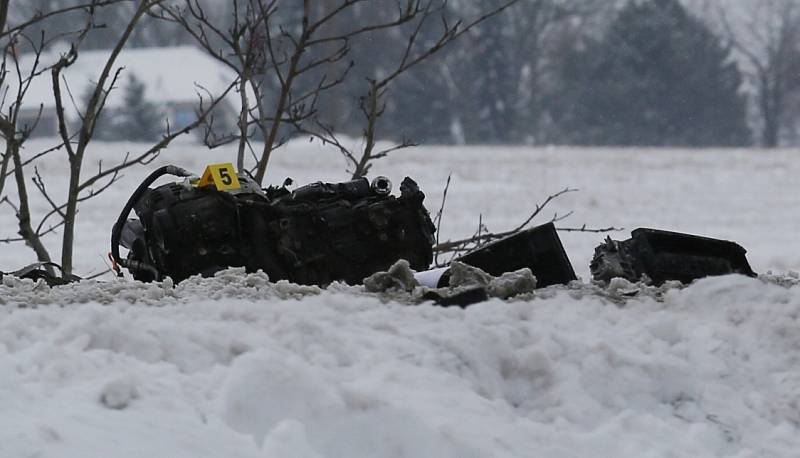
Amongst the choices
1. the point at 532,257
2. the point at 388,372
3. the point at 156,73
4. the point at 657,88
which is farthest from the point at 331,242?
the point at 156,73

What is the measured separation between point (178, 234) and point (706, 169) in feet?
86.0

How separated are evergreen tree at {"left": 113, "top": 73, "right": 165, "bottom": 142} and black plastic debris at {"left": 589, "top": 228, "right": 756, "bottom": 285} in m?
38.7

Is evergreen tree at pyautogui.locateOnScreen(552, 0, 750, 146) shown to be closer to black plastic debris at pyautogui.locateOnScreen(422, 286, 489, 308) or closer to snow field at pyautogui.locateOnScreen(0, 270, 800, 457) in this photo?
black plastic debris at pyautogui.locateOnScreen(422, 286, 489, 308)

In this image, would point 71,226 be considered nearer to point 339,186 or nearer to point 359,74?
point 339,186

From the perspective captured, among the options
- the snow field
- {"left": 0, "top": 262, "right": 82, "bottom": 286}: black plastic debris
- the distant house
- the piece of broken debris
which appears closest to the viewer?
the snow field

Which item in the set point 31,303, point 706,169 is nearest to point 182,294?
point 31,303

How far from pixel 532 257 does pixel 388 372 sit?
5.26 ft

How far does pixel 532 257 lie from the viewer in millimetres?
4656

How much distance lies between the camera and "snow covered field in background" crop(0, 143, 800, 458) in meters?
2.84

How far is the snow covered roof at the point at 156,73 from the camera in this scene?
55.8m

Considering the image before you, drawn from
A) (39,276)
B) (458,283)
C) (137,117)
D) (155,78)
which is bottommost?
(137,117)

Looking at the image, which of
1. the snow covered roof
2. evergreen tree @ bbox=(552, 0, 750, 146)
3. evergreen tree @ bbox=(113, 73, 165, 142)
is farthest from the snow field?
the snow covered roof

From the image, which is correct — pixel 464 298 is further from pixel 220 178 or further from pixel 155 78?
pixel 155 78

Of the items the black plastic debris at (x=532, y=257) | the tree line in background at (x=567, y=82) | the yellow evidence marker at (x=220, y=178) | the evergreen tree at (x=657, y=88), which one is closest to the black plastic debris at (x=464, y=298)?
the black plastic debris at (x=532, y=257)
